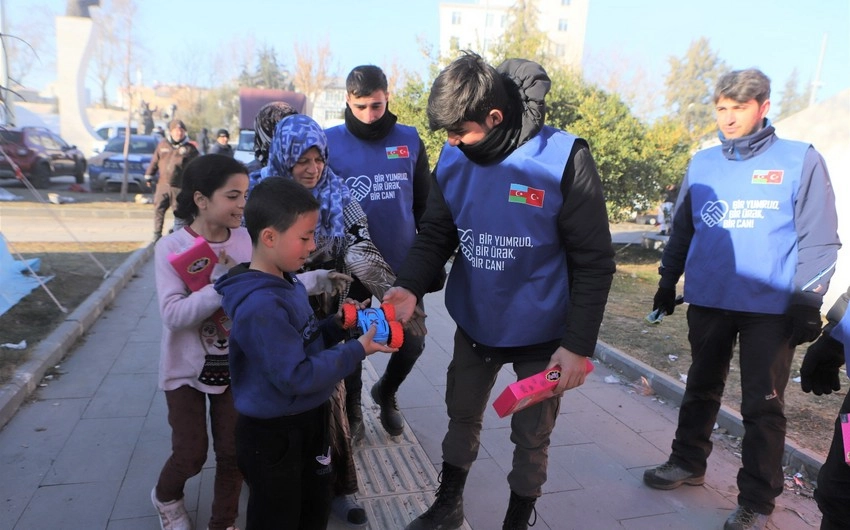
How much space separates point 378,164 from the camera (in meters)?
3.09

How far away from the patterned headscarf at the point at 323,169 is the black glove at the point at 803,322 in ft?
7.01

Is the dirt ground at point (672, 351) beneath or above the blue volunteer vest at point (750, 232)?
beneath

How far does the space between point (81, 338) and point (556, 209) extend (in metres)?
4.63

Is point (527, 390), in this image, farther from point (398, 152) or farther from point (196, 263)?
point (398, 152)

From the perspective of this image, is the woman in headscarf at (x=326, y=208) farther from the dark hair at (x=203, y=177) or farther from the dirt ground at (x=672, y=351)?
the dirt ground at (x=672, y=351)

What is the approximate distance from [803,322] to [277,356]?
7.62ft

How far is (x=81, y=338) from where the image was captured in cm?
492

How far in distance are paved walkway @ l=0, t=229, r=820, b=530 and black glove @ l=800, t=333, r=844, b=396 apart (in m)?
0.99

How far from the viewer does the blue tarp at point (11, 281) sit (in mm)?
4929

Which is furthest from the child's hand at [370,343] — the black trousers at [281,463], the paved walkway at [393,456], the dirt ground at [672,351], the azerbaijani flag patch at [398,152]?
the dirt ground at [672,351]

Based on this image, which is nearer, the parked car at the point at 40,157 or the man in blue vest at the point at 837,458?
the man in blue vest at the point at 837,458

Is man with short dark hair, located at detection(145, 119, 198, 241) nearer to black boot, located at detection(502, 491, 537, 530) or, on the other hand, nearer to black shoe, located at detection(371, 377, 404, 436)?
black shoe, located at detection(371, 377, 404, 436)

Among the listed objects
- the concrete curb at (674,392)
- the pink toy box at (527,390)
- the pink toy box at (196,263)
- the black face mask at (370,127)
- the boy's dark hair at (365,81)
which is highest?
the boy's dark hair at (365,81)

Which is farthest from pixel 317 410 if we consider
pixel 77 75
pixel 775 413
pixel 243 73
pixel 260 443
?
pixel 243 73
